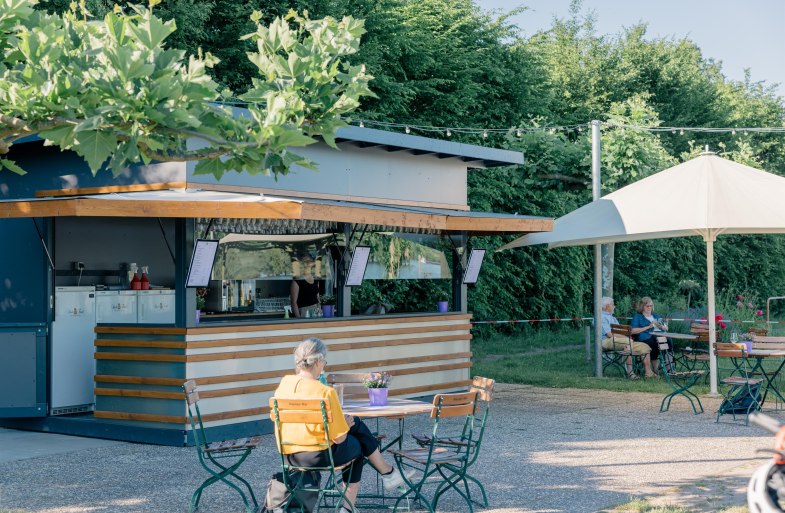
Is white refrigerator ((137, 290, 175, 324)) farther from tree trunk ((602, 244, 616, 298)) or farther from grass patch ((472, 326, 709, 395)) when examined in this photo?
tree trunk ((602, 244, 616, 298))

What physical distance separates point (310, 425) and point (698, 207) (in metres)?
7.06

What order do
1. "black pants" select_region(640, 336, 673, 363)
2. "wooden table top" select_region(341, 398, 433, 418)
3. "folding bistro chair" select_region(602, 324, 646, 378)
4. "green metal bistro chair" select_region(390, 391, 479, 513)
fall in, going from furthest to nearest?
"black pants" select_region(640, 336, 673, 363), "folding bistro chair" select_region(602, 324, 646, 378), "wooden table top" select_region(341, 398, 433, 418), "green metal bistro chair" select_region(390, 391, 479, 513)

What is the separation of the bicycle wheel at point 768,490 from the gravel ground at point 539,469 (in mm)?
3224

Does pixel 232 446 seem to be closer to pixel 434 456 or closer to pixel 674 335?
pixel 434 456

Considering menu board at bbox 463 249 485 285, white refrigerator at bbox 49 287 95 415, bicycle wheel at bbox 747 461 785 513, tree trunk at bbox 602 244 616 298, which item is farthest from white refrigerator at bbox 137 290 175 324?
bicycle wheel at bbox 747 461 785 513

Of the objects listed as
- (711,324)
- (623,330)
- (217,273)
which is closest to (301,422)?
(217,273)

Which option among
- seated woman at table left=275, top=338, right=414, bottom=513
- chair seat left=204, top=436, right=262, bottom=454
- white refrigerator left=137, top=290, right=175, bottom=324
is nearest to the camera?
seated woman at table left=275, top=338, right=414, bottom=513

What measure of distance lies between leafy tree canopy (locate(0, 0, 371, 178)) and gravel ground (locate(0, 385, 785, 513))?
2.86 metres

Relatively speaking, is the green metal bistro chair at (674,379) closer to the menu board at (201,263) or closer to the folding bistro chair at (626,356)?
the folding bistro chair at (626,356)

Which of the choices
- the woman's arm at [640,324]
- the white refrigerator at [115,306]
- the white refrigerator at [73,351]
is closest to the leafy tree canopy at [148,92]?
the white refrigerator at [73,351]

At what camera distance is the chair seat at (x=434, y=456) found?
6.57 m

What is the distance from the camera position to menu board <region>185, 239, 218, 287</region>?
31.9ft

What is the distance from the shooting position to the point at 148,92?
4.43 m

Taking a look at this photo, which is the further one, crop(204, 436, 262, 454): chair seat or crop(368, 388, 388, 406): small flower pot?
crop(368, 388, 388, 406): small flower pot
